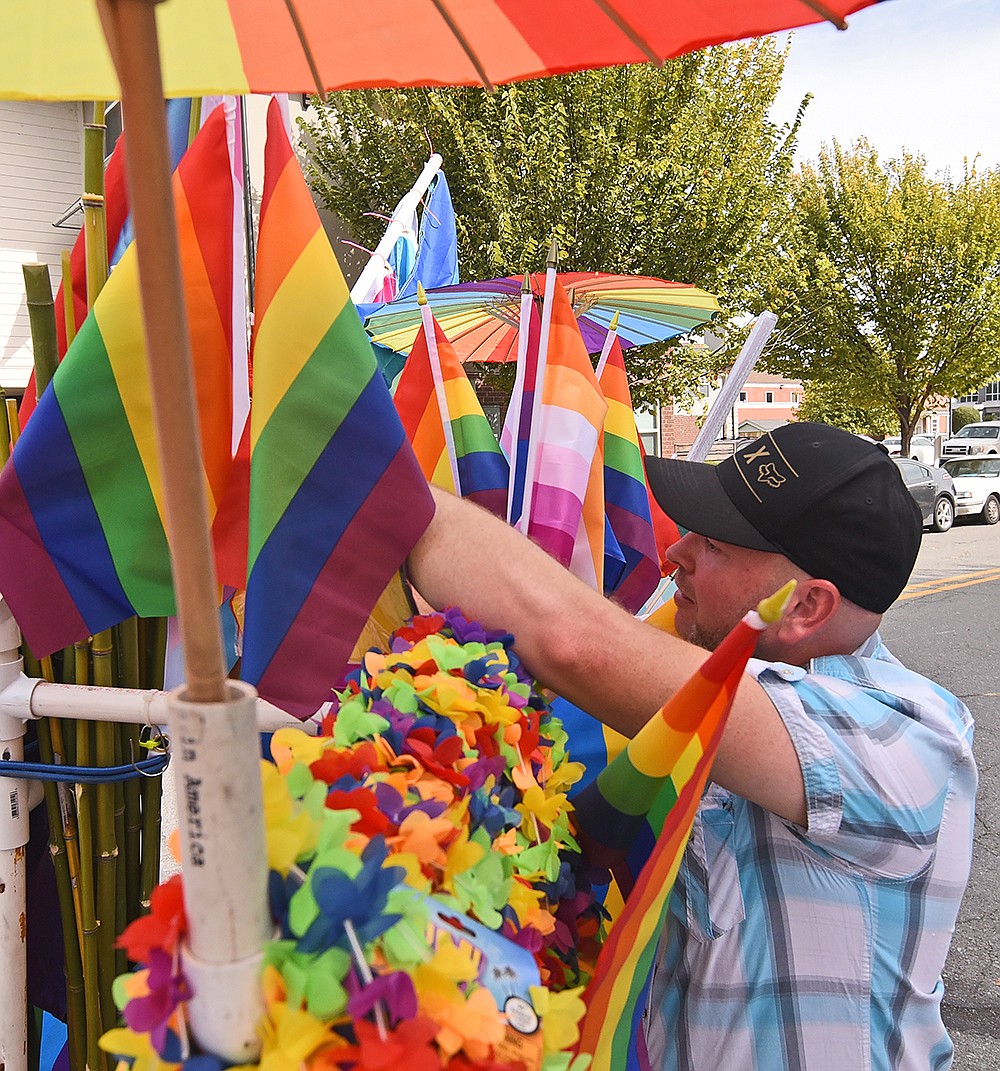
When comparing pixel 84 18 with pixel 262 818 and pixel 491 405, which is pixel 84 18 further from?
pixel 491 405

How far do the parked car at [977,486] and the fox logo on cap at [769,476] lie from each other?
17929 mm

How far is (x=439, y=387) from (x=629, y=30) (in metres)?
0.93

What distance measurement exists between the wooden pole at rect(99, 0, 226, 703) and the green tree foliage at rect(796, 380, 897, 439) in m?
23.9

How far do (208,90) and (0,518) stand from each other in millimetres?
659

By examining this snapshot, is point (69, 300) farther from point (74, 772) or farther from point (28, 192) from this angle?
point (28, 192)

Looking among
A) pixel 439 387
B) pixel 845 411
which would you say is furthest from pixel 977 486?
pixel 439 387

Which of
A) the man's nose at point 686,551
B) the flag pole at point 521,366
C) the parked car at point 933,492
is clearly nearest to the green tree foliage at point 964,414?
the parked car at point 933,492

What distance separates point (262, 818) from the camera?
0.61 metres

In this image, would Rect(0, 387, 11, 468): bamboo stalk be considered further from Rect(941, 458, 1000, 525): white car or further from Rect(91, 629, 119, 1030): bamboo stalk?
Rect(941, 458, 1000, 525): white car

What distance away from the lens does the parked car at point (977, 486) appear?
17875 mm

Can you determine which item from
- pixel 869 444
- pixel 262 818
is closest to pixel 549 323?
pixel 869 444

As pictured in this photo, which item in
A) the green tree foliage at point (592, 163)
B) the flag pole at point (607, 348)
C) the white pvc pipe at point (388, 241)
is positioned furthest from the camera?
the green tree foliage at point (592, 163)

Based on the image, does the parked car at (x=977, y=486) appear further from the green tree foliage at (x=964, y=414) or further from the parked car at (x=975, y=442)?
the green tree foliage at (x=964, y=414)

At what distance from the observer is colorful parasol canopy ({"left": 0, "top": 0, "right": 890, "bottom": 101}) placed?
1.22 meters
